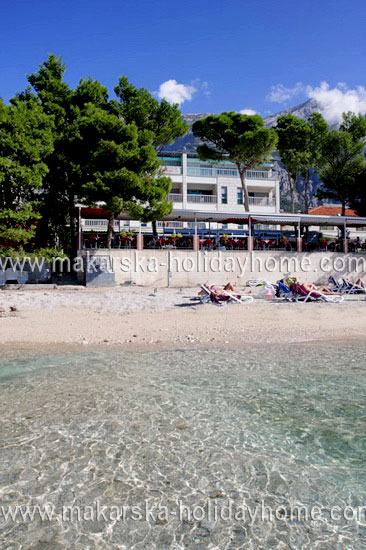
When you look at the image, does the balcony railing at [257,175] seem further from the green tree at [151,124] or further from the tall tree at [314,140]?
the green tree at [151,124]

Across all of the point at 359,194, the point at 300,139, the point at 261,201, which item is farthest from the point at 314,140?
the point at 261,201

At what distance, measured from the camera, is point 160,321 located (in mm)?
11547

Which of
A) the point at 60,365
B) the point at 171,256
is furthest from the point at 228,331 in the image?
the point at 171,256

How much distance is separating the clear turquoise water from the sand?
269 centimetres

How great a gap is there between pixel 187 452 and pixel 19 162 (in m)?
16.9

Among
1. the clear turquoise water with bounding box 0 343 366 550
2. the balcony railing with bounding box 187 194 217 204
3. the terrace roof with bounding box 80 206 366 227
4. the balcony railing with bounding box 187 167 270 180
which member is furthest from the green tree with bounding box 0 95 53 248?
the balcony railing with bounding box 187 167 270 180

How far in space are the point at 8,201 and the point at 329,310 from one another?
15096mm

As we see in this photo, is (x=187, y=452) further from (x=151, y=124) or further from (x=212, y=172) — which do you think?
(x=212, y=172)

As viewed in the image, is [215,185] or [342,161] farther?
[215,185]

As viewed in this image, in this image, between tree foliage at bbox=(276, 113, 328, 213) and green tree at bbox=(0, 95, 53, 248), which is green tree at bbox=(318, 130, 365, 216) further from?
green tree at bbox=(0, 95, 53, 248)

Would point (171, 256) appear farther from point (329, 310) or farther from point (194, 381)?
point (194, 381)

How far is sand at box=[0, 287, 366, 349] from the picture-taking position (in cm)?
958

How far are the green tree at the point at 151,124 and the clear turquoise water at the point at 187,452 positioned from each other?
13.7m

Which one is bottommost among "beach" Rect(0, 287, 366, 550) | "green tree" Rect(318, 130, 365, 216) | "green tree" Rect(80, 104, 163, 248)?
"beach" Rect(0, 287, 366, 550)
